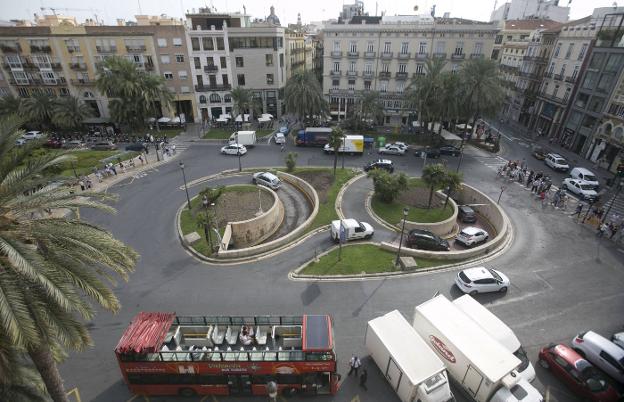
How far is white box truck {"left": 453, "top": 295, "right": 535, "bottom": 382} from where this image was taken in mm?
16516

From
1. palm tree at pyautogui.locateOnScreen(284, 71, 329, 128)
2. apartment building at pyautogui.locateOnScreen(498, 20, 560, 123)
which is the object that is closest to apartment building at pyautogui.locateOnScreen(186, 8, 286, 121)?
palm tree at pyautogui.locateOnScreen(284, 71, 329, 128)

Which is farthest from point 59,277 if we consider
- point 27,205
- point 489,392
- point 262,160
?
point 262,160

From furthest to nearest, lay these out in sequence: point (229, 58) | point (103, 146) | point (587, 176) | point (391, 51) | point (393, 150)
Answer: point (229, 58), point (391, 51), point (103, 146), point (393, 150), point (587, 176)

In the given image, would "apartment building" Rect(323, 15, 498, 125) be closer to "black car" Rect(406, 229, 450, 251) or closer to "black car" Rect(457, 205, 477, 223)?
"black car" Rect(457, 205, 477, 223)

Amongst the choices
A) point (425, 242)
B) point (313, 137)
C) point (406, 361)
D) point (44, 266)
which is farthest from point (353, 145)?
point (44, 266)

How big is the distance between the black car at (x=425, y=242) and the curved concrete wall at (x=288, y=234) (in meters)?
9.49

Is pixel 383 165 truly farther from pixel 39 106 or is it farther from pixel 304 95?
pixel 39 106

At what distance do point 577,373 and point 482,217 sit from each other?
73.9 ft

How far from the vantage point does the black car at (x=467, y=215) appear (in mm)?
35325

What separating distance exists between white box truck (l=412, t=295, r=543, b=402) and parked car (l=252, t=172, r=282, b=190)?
24.9 meters

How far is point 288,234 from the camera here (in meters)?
29.1

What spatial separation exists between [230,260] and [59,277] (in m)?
15.9

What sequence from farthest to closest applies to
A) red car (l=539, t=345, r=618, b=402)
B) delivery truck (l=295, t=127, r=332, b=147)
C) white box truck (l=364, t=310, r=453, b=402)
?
1. delivery truck (l=295, t=127, r=332, b=147)
2. red car (l=539, t=345, r=618, b=402)
3. white box truck (l=364, t=310, r=453, b=402)

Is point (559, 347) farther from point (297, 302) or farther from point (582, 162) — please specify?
point (582, 162)
